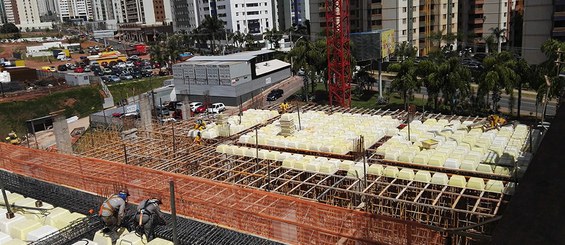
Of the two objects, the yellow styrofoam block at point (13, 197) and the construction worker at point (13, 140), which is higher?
the yellow styrofoam block at point (13, 197)

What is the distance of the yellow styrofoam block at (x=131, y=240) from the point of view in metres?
10.4

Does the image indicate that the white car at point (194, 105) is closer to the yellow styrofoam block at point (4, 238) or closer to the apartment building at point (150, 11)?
the yellow styrofoam block at point (4, 238)

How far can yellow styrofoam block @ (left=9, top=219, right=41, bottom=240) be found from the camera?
38.0 feet

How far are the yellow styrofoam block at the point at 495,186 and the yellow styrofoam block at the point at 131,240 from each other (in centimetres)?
1261

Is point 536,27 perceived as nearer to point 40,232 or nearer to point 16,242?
point 40,232

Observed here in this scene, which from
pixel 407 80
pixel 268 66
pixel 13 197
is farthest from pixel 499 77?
pixel 268 66

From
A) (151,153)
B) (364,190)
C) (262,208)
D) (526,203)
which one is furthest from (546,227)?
(151,153)

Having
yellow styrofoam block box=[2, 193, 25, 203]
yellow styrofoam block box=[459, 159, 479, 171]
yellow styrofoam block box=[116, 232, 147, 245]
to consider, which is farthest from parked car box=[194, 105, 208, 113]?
yellow styrofoam block box=[116, 232, 147, 245]

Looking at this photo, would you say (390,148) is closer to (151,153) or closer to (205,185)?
(205,185)

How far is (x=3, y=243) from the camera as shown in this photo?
11.2 metres

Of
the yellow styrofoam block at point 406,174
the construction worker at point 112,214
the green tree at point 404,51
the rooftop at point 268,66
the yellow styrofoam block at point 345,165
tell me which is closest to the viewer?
the construction worker at point 112,214

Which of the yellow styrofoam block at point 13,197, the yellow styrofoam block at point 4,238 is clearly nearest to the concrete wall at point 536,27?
the yellow styrofoam block at point 13,197

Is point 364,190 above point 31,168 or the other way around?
the other way around

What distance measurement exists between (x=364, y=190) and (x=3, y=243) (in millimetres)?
11977
